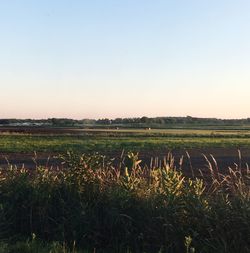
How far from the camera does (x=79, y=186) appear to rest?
10.3 meters

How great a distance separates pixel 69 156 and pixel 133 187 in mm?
1807

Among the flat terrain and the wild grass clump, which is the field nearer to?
the wild grass clump

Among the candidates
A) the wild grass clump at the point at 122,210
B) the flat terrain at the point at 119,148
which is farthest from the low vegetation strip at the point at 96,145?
the wild grass clump at the point at 122,210

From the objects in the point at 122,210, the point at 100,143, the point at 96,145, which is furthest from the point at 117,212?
the point at 100,143

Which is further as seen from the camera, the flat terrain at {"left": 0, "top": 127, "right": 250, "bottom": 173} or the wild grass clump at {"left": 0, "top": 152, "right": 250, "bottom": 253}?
the flat terrain at {"left": 0, "top": 127, "right": 250, "bottom": 173}

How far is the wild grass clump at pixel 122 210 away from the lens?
8.41 meters

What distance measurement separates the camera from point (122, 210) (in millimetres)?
9234

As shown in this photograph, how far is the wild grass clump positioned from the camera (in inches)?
331

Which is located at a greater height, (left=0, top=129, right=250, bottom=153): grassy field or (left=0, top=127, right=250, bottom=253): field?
(left=0, top=127, right=250, bottom=253): field

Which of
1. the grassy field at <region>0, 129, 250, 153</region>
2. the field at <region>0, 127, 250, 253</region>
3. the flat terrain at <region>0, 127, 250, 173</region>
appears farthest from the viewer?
the grassy field at <region>0, 129, 250, 153</region>

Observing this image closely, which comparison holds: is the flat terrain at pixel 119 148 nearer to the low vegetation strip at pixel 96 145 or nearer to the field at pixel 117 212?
the low vegetation strip at pixel 96 145

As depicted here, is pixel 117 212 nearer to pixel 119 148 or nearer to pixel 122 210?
pixel 122 210

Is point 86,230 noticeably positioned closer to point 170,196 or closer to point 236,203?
point 170,196

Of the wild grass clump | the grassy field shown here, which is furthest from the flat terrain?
the wild grass clump
